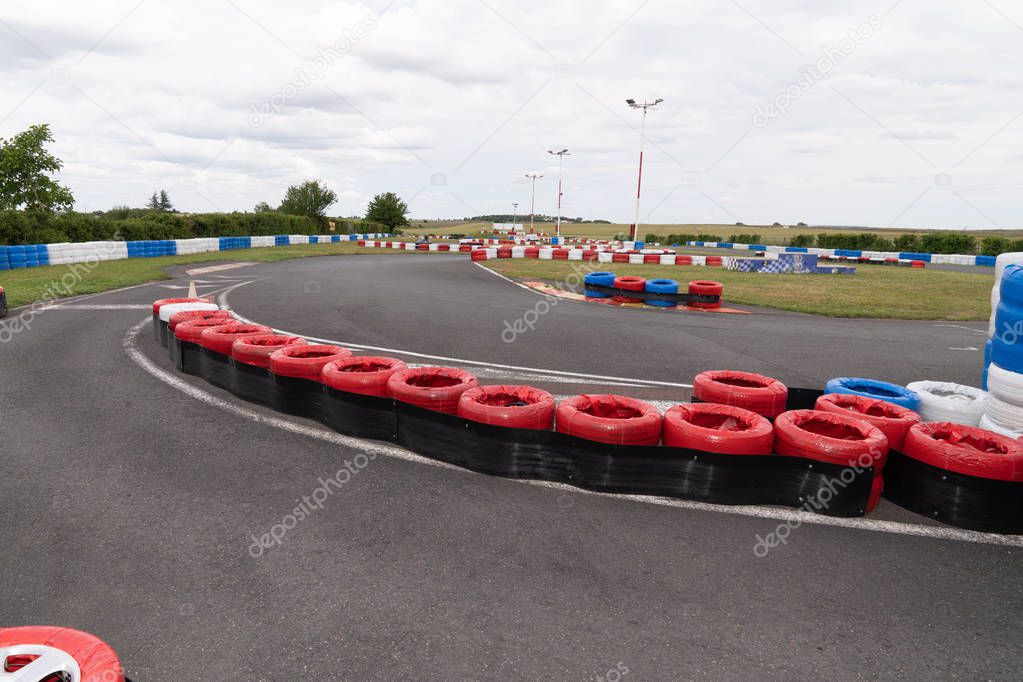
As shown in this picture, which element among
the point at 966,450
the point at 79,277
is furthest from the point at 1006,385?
the point at 79,277

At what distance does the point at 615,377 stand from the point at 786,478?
3848 millimetres

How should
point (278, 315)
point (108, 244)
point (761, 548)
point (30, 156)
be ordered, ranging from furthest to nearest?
point (30, 156)
point (108, 244)
point (278, 315)
point (761, 548)

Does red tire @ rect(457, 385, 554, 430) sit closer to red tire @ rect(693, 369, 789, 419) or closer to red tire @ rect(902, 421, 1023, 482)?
red tire @ rect(693, 369, 789, 419)

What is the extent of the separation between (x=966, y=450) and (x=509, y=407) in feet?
11.5

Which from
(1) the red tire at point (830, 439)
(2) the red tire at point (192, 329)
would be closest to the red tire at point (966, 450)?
(1) the red tire at point (830, 439)

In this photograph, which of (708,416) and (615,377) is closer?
(708,416)

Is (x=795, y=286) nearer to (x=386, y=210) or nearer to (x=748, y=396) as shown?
(x=748, y=396)

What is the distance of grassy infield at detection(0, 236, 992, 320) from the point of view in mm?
15758

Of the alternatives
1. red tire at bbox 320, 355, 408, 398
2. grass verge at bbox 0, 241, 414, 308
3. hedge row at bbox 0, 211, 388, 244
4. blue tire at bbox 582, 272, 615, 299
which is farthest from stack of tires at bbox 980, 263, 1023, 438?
hedge row at bbox 0, 211, 388, 244

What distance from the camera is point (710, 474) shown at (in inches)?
189

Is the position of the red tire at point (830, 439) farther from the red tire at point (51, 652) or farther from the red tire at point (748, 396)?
the red tire at point (51, 652)

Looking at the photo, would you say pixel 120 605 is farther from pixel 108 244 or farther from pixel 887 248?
pixel 887 248

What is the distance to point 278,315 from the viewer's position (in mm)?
13062

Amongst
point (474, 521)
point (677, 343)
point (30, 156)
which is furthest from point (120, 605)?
point (30, 156)
